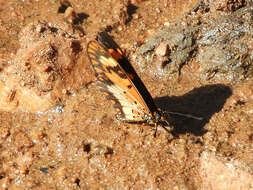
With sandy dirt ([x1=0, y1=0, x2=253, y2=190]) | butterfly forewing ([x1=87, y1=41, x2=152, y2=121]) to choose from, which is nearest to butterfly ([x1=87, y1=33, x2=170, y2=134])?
butterfly forewing ([x1=87, y1=41, x2=152, y2=121])

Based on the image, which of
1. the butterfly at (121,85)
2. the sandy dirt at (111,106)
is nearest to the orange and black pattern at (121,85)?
the butterfly at (121,85)

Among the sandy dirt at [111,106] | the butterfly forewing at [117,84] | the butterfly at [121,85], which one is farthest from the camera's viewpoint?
the sandy dirt at [111,106]

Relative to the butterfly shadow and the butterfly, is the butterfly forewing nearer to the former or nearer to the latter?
the butterfly

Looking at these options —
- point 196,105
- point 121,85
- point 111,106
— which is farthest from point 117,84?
point 196,105

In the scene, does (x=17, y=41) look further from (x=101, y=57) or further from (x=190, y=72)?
(x=190, y=72)

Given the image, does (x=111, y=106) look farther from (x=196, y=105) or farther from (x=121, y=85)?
(x=196, y=105)

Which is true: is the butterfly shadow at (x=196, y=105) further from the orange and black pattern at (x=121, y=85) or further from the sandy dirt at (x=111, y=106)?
the orange and black pattern at (x=121, y=85)
